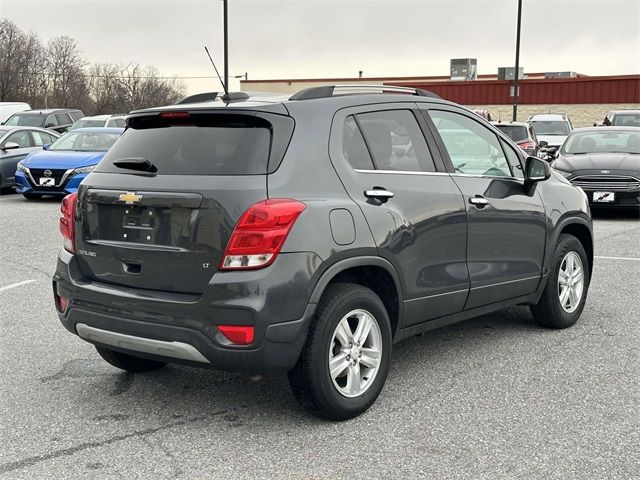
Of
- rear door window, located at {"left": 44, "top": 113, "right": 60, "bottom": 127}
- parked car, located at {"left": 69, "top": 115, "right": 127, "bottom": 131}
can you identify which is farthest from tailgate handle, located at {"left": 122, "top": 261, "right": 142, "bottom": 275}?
rear door window, located at {"left": 44, "top": 113, "right": 60, "bottom": 127}

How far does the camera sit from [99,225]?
172 inches

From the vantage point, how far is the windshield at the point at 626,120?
21641mm

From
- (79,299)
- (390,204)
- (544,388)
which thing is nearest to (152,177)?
(79,299)

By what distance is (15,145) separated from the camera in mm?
17906

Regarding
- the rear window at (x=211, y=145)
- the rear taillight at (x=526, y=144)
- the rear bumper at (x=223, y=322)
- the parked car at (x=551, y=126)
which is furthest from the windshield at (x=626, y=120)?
the rear bumper at (x=223, y=322)

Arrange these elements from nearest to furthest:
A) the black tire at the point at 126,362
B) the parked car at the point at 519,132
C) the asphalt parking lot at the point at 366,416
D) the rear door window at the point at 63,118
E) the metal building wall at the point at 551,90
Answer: the asphalt parking lot at the point at 366,416 → the black tire at the point at 126,362 → the parked car at the point at 519,132 → the rear door window at the point at 63,118 → the metal building wall at the point at 551,90

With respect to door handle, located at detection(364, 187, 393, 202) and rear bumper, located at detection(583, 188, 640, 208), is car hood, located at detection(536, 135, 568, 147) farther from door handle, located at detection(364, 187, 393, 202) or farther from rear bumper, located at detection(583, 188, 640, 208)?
door handle, located at detection(364, 187, 393, 202)

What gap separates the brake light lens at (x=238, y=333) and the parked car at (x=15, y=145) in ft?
49.6

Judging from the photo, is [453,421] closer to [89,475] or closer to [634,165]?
[89,475]

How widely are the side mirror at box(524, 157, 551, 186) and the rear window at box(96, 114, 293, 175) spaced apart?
2.19m

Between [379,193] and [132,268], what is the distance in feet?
4.50

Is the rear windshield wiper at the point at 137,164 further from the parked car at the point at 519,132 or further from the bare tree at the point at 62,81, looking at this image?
the bare tree at the point at 62,81

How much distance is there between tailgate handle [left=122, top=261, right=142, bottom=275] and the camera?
13.6ft

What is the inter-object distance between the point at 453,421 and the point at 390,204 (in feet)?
3.97
